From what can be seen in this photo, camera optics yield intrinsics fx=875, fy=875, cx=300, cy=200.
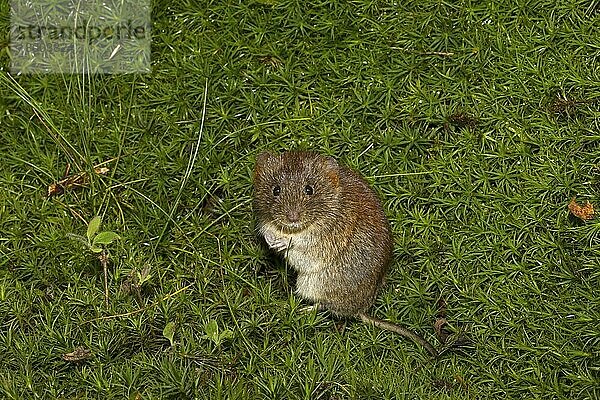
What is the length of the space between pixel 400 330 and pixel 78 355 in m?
2.04

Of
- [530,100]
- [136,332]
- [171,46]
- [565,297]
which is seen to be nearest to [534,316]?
[565,297]

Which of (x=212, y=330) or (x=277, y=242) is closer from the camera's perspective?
(x=212, y=330)

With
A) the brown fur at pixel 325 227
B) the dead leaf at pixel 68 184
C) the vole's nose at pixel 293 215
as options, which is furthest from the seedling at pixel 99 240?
the vole's nose at pixel 293 215

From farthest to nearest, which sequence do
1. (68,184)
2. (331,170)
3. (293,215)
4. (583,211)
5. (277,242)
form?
(68,184) → (583,211) → (277,242) → (331,170) → (293,215)

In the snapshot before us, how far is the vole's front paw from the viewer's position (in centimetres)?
563

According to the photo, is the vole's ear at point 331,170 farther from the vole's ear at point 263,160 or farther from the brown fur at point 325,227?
the vole's ear at point 263,160

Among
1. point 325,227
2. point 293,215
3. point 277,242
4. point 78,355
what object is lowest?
point 78,355

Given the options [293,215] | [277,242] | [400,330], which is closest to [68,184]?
[277,242]

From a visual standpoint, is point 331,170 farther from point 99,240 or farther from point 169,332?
point 99,240

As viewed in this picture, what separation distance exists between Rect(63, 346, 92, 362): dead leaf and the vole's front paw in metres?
1.32

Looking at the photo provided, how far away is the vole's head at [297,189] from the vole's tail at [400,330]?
0.74 meters

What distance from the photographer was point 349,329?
5781mm

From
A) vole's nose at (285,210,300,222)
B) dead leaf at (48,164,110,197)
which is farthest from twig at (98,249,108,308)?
vole's nose at (285,210,300,222)

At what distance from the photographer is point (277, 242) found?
564 centimetres
